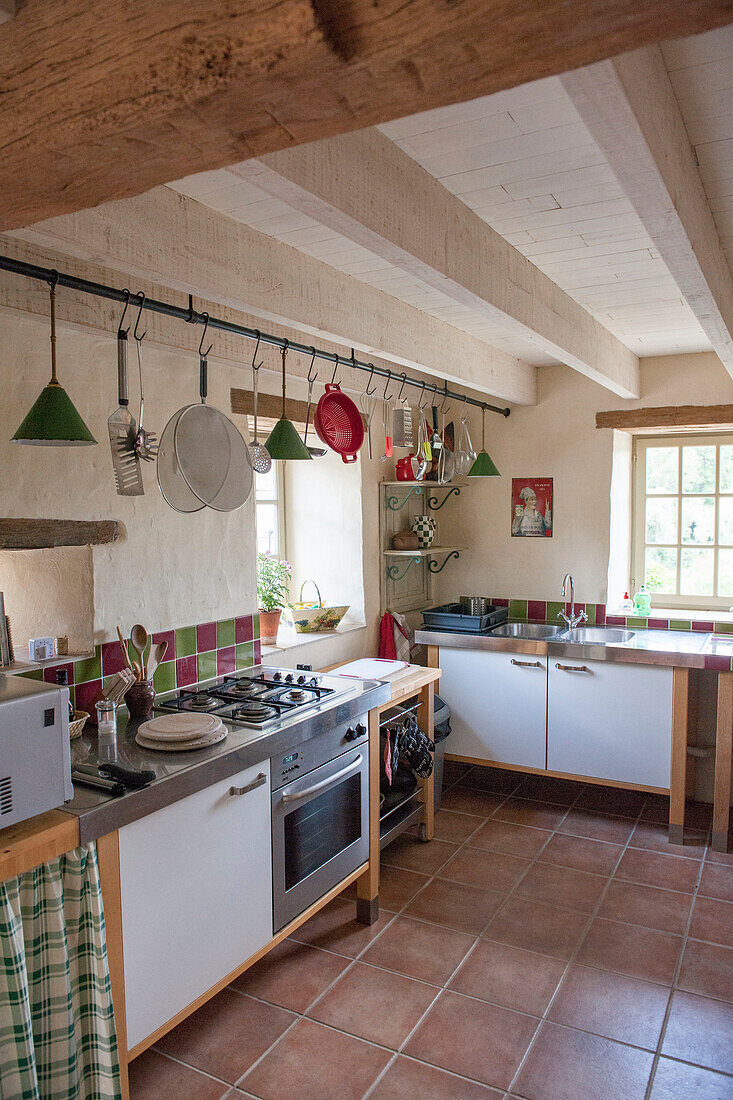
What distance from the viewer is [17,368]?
230cm

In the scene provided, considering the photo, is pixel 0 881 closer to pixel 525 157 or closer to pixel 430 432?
pixel 525 157

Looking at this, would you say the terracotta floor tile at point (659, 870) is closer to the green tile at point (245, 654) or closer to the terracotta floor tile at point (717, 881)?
the terracotta floor tile at point (717, 881)

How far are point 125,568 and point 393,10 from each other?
7.50ft

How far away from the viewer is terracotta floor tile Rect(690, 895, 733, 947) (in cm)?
285

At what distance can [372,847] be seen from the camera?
3.00 meters

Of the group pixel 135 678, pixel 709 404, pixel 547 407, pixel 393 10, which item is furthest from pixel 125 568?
pixel 709 404

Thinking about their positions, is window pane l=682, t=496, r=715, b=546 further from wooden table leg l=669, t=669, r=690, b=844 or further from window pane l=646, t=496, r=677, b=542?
wooden table leg l=669, t=669, r=690, b=844

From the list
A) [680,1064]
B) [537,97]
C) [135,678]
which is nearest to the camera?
[537,97]

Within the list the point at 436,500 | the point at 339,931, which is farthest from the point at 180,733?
the point at 436,500

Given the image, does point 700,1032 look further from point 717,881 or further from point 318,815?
point 318,815

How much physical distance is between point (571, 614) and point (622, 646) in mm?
707

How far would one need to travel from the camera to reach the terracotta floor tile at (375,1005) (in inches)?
92.7

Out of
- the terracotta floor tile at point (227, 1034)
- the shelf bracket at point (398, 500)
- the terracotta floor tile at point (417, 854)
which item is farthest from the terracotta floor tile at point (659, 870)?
the shelf bracket at point (398, 500)

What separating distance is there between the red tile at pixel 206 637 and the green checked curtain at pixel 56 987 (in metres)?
1.27
